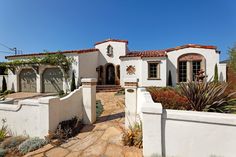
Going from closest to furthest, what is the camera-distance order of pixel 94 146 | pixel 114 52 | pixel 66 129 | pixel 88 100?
pixel 94 146 < pixel 66 129 < pixel 88 100 < pixel 114 52

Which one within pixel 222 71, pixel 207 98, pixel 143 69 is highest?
pixel 143 69

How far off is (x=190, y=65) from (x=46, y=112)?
13.8m

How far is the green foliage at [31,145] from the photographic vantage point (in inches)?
157

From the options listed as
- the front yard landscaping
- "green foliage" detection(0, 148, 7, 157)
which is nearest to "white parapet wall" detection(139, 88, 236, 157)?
the front yard landscaping

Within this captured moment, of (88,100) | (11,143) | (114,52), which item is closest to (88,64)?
(114,52)

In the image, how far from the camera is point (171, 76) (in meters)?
14.5

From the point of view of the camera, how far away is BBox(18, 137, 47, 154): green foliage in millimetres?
3992

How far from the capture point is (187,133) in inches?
108

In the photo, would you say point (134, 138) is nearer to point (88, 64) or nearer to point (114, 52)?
point (88, 64)

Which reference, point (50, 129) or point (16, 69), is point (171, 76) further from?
point (16, 69)

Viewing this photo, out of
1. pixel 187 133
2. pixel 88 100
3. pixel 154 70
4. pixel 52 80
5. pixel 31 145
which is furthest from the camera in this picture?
pixel 52 80

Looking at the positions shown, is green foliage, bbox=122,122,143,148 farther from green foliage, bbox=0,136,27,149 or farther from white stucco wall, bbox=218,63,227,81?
white stucco wall, bbox=218,63,227,81

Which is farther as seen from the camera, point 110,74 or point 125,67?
point 110,74

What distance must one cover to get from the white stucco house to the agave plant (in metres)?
9.38
